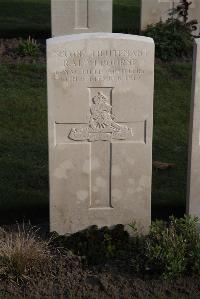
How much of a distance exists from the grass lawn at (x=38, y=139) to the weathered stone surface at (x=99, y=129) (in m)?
0.76

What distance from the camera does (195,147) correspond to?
259 inches

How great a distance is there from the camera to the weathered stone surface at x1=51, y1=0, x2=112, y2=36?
501 inches

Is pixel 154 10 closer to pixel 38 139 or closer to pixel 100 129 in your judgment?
pixel 38 139

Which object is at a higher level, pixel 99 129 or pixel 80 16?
pixel 80 16

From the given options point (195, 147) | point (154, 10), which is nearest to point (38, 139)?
point (195, 147)

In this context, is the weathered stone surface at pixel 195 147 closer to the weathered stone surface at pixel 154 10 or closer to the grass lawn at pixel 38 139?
the grass lawn at pixel 38 139

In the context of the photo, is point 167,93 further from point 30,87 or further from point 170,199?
point 170,199

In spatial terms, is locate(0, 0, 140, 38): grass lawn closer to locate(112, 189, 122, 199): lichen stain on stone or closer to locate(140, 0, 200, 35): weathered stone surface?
locate(140, 0, 200, 35): weathered stone surface

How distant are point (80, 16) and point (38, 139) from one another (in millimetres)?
4109

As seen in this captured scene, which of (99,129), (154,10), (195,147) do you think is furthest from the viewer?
(154,10)

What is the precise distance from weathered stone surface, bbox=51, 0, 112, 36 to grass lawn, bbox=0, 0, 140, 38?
1454 millimetres

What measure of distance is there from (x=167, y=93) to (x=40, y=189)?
4.01 meters

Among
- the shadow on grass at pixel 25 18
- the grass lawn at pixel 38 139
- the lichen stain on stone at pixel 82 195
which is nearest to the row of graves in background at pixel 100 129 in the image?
the lichen stain on stone at pixel 82 195

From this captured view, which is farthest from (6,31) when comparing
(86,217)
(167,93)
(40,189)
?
(86,217)
